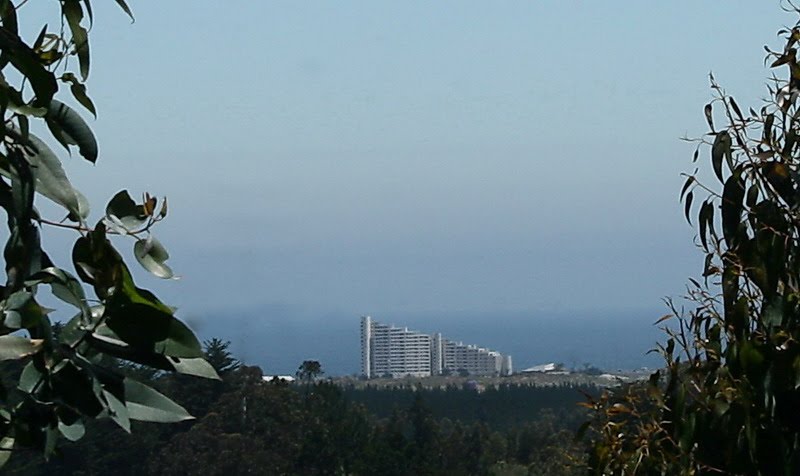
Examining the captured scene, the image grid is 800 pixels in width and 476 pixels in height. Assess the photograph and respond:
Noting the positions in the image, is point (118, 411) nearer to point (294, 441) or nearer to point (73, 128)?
point (73, 128)

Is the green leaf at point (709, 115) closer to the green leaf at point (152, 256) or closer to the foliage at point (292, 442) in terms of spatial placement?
the green leaf at point (152, 256)

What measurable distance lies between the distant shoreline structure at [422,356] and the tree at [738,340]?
4816 cm

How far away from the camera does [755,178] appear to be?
5.32 ft

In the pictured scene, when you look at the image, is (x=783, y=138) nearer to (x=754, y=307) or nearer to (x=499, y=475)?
(x=754, y=307)

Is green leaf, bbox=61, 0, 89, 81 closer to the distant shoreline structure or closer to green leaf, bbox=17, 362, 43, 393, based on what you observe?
green leaf, bbox=17, 362, 43, 393

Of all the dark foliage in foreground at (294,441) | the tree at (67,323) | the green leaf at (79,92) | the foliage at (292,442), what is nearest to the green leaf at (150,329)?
the tree at (67,323)

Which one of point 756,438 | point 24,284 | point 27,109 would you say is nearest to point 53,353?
point 24,284

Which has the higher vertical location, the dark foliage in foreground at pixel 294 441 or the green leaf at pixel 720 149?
the dark foliage in foreground at pixel 294 441

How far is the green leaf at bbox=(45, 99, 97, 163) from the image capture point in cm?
79

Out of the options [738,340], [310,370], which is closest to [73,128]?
[738,340]

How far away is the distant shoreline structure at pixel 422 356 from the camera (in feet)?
165

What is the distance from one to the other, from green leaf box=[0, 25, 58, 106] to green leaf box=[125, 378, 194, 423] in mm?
189

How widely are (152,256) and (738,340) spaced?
37.8 inches

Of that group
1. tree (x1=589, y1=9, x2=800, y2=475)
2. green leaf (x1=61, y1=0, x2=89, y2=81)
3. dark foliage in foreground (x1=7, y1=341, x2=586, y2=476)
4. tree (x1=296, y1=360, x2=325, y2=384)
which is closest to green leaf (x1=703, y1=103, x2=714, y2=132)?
tree (x1=589, y1=9, x2=800, y2=475)
